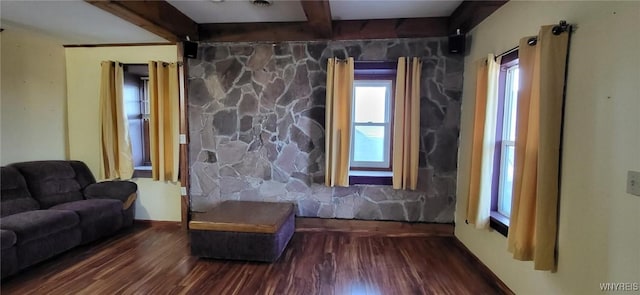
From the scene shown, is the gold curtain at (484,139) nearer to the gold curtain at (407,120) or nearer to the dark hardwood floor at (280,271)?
the dark hardwood floor at (280,271)

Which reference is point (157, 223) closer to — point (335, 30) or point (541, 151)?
point (335, 30)

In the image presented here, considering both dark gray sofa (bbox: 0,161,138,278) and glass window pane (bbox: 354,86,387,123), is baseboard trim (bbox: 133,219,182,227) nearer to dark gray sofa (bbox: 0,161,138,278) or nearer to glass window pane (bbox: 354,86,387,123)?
dark gray sofa (bbox: 0,161,138,278)

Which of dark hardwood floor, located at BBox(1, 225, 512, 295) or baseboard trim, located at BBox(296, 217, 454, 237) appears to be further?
baseboard trim, located at BBox(296, 217, 454, 237)

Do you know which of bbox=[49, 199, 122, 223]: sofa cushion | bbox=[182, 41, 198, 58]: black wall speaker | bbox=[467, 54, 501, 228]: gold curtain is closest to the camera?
bbox=[467, 54, 501, 228]: gold curtain

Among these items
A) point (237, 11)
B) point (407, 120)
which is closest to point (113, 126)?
point (237, 11)

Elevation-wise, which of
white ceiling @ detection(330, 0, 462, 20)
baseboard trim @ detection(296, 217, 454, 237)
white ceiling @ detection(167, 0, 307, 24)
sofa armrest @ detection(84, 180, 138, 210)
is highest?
white ceiling @ detection(330, 0, 462, 20)

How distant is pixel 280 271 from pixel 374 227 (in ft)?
4.54

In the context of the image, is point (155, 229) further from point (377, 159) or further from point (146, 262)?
point (377, 159)

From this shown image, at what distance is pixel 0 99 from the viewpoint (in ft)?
10.8

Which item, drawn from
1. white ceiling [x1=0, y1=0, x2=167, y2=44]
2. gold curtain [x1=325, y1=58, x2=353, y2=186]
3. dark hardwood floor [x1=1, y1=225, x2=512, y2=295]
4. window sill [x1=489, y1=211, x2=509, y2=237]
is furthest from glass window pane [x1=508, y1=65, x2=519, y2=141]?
white ceiling [x1=0, y1=0, x2=167, y2=44]

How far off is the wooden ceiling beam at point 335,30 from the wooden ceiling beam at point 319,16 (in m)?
0.09

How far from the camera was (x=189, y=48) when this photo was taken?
360 cm

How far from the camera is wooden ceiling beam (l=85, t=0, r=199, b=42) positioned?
250 cm

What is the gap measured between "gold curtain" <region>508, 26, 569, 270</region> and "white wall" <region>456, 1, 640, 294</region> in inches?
2.2
